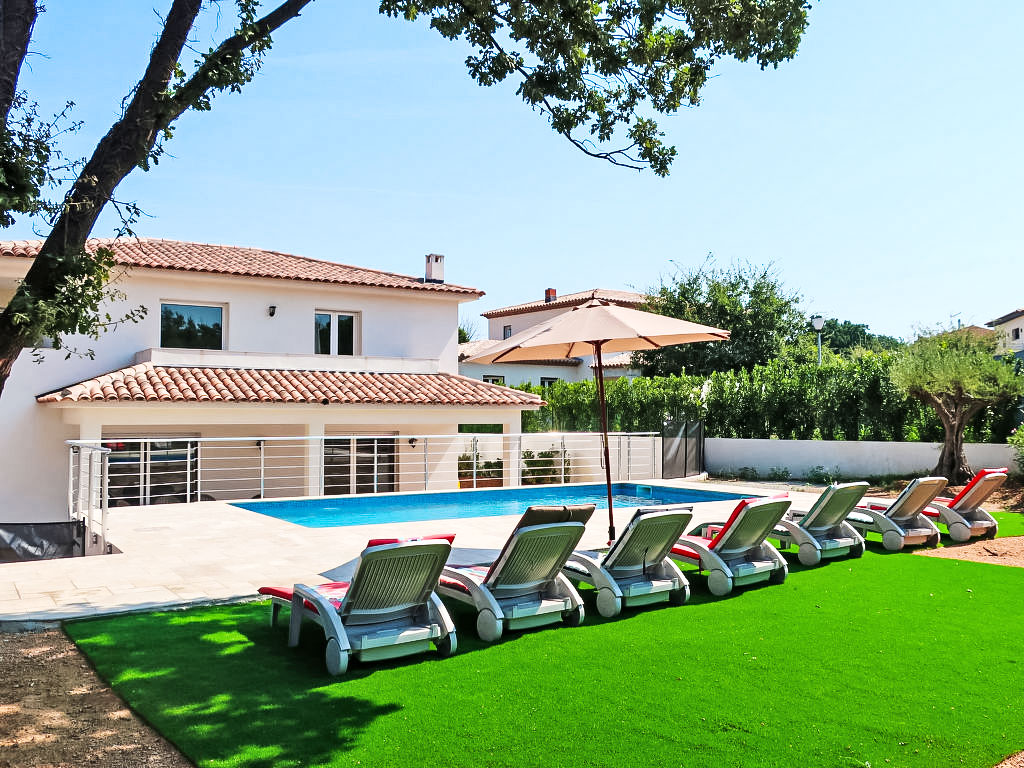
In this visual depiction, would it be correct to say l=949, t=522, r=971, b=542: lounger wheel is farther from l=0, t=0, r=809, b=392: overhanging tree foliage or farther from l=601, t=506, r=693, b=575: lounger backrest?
l=0, t=0, r=809, b=392: overhanging tree foliage

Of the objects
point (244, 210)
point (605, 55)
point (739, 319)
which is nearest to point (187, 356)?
point (244, 210)

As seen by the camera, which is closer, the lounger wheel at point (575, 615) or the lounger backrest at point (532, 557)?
the lounger backrest at point (532, 557)

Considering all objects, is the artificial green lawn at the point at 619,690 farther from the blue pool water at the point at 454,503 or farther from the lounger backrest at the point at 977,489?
the blue pool water at the point at 454,503

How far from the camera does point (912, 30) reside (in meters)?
12.9

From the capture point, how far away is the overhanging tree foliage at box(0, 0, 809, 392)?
4.97 metres

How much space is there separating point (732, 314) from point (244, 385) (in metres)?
25.4

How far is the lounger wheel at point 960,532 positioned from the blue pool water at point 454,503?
605cm

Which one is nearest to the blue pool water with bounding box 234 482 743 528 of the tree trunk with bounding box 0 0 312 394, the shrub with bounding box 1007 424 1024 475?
the shrub with bounding box 1007 424 1024 475

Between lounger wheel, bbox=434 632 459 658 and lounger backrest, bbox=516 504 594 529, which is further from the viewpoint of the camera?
lounger backrest, bbox=516 504 594 529

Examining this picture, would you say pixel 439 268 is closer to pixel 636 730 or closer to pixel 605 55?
pixel 605 55

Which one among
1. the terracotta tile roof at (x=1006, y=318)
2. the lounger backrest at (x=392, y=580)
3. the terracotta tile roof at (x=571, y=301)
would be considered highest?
the terracotta tile roof at (x=571, y=301)

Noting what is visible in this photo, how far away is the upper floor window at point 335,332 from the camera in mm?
22625

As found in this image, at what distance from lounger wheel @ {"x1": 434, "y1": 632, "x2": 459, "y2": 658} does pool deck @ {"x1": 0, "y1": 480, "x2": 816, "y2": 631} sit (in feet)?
8.78

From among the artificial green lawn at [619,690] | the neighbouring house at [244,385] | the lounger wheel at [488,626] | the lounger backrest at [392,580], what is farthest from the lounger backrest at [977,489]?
the neighbouring house at [244,385]
